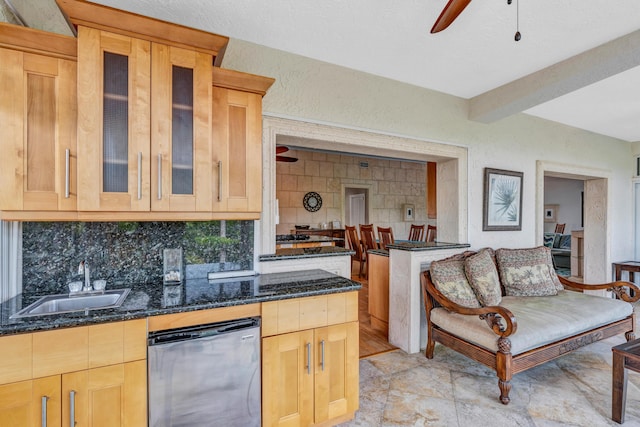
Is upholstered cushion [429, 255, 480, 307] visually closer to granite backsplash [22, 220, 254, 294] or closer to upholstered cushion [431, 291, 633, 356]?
upholstered cushion [431, 291, 633, 356]

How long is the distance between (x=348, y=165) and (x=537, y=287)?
5533 millimetres

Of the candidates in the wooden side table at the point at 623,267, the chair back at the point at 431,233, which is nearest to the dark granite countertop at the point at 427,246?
the chair back at the point at 431,233

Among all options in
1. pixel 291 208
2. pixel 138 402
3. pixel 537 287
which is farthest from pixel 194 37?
pixel 291 208

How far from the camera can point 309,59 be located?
2494 millimetres

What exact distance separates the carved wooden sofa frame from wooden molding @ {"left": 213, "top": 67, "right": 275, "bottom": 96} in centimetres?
205

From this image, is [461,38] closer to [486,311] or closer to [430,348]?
[486,311]

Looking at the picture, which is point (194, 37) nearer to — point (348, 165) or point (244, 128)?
point (244, 128)

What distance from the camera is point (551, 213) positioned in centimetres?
896

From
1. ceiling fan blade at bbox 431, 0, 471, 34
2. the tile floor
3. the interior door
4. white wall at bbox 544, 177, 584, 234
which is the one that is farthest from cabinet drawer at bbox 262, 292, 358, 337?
white wall at bbox 544, 177, 584, 234

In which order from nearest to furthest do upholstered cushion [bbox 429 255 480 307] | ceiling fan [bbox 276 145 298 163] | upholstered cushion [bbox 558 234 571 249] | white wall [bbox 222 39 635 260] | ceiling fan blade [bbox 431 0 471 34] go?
ceiling fan blade [bbox 431 0 471 34] → white wall [bbox 222 39 635 260] → upholstered cushion [bbox 429 255 480 307] → ceiling fan [bbox 276 145 298 163] → upholstered cushion [bbox 558 234 571 249]

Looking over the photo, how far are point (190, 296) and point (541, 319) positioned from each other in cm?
257

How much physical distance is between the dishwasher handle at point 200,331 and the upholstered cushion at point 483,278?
2.03 meters

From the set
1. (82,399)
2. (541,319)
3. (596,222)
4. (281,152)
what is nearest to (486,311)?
(541,319)

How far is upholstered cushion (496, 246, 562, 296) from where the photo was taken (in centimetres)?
305
